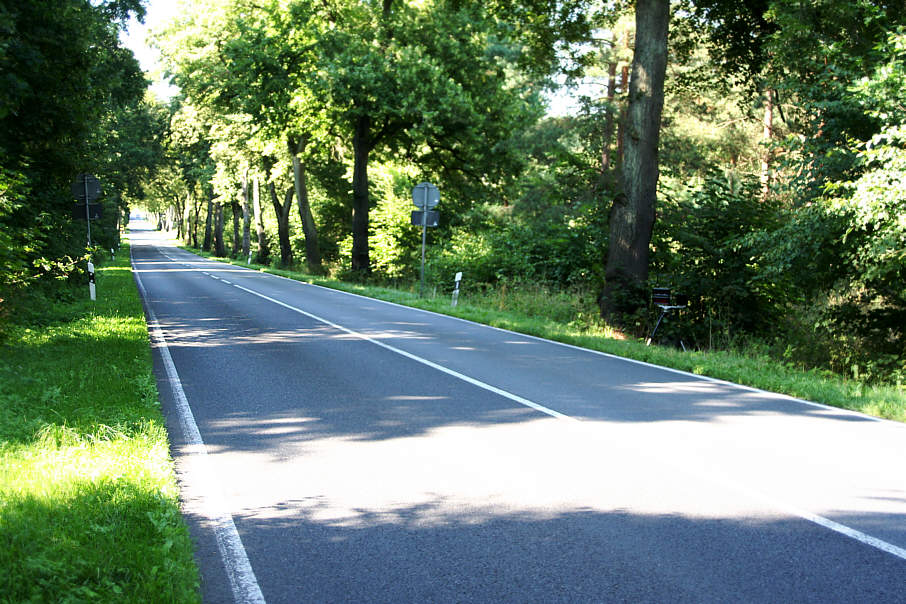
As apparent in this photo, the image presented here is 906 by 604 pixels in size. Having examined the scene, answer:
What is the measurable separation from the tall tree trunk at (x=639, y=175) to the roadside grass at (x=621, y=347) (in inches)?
34.8

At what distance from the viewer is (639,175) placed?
15422mm

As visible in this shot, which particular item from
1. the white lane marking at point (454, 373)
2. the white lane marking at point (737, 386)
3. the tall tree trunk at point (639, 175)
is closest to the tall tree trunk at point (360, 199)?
the white lane marking at point (737, 386)

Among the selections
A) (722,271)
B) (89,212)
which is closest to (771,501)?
(722,271)

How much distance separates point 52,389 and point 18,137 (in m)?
9.32

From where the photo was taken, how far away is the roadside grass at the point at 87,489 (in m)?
3.63

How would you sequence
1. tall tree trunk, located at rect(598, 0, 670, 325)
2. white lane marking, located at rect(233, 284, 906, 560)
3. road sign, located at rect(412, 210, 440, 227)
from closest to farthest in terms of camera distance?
white lane marking, located at rect(233, 284, 906, 560) < tall tree trunk, located at rect(598, 0, 670, 325) < road sign, located at rect(412, 210, 440, 227)

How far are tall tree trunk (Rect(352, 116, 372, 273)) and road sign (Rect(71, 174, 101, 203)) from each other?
1259 cm

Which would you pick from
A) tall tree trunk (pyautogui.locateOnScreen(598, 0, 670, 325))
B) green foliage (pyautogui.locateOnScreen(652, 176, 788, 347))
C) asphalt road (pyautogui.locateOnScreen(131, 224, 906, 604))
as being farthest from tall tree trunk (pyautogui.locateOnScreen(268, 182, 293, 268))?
asphalt road (pyautogui.locateOnScreen(131, 224, 906, 604))

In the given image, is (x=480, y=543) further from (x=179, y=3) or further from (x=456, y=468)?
(x=179, y=3)

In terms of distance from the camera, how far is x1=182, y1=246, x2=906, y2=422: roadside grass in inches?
341

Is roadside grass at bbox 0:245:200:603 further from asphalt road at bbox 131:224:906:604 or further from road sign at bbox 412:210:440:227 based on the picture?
road sign at bbox 412:210:440:227

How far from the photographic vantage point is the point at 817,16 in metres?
13.6

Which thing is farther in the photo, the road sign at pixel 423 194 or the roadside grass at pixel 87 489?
the road sign at pixel 423 194

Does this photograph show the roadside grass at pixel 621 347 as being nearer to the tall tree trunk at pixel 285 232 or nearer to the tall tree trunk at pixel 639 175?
→ the tall tree trunk at pixel 639 175
